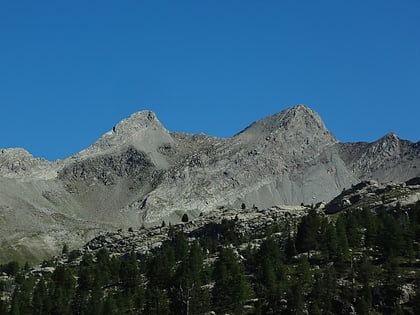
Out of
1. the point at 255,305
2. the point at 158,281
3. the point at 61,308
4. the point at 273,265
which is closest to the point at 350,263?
the point at 273,265

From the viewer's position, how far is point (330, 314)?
157 meters

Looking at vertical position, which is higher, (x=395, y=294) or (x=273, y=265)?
(x=273, y=265)

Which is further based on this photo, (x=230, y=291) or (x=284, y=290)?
(x=230, y=291)

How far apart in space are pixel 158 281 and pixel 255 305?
130 feet

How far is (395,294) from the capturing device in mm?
163500

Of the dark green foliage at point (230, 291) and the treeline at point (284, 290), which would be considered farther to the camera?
the dark green foliage at point (230, 291)

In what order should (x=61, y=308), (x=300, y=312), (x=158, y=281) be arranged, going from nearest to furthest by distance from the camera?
(x=300, y=312)
(x=61, y=308)
(x=158, y=281)

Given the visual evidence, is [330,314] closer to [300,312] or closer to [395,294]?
[300,312]

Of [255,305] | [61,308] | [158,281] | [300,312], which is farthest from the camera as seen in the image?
[158,281]

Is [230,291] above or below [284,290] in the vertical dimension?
above

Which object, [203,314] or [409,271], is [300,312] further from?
[409,271]

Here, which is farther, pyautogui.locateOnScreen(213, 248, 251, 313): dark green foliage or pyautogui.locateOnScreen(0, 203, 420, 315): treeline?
pyautogui.locateOnScreen(213, 248, 251, 313): dark green foliage

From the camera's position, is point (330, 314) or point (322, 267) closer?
point (330, 314)

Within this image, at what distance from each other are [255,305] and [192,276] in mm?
24921
